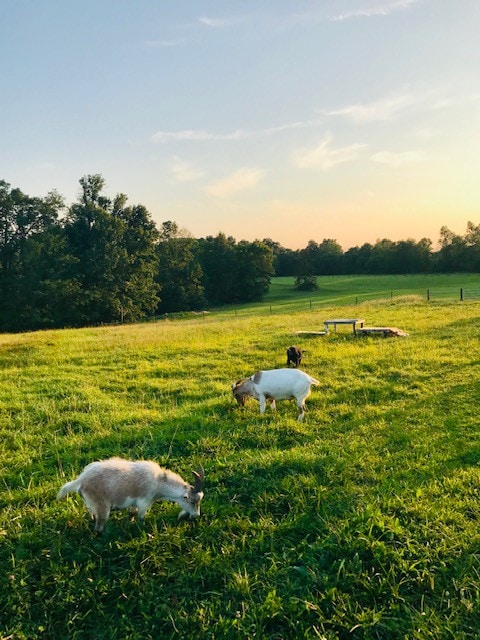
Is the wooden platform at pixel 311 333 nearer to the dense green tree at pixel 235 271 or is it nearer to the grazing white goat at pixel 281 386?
the grazing white goat at pixel 281 386

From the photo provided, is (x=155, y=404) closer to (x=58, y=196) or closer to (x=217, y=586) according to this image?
(x=217, y=586)

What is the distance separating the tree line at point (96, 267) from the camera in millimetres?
47969

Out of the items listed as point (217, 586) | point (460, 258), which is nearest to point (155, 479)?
point (217, 586)

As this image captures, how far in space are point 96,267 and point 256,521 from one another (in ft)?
164

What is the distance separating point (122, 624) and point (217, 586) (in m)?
0.96

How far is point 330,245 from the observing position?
116438 mm

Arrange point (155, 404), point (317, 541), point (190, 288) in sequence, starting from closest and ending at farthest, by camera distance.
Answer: point (317, 541) → point (155, 404) → point (190, 288)

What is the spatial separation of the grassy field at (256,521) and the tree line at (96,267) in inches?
1609

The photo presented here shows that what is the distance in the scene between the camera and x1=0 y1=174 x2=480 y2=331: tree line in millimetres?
47969

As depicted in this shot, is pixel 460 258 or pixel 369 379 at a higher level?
pixel 460 258

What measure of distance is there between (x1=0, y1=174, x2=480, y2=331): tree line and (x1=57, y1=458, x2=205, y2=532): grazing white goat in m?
45.5

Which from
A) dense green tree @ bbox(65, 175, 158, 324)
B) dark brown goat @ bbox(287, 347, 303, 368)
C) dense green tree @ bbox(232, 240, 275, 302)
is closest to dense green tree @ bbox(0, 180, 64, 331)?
dense green tree @ bbox(65, 175, 158, 324)

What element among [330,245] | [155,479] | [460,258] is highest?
[330,245]

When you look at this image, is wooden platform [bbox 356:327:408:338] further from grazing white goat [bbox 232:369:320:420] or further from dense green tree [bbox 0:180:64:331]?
dense green tree [bbox 0:180:64:331]
